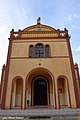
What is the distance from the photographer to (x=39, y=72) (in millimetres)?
14281

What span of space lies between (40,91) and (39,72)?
2119 millimetres

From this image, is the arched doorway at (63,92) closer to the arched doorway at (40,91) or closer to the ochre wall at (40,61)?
the ochre wall at (40,61)

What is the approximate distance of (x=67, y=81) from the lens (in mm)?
12531

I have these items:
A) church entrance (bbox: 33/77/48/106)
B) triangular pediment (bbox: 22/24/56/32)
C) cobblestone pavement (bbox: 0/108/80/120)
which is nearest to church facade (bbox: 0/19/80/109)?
church entrance (bbox: 33/77/48/106)

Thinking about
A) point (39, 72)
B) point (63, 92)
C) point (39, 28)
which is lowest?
point (63, 92)

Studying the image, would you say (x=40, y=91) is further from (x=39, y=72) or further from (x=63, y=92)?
(x=63, y=92)

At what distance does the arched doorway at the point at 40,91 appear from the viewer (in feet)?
46.0

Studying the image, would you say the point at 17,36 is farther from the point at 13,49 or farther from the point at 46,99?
the point at 46,99

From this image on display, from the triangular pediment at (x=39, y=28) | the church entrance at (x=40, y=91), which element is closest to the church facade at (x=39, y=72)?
the church entrance at (x=40, y=91)

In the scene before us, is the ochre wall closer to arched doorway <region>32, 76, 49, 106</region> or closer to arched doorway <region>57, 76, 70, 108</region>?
arched doorway <region>57, 76, 70, 108</region>

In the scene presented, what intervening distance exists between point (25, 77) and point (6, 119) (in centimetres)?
626

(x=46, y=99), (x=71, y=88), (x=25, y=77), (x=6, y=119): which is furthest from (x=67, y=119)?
(x=46, y=99)

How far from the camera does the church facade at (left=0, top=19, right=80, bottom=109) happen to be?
1216cm

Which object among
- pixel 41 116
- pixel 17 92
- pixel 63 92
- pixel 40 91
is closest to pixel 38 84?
pixel 40 91
